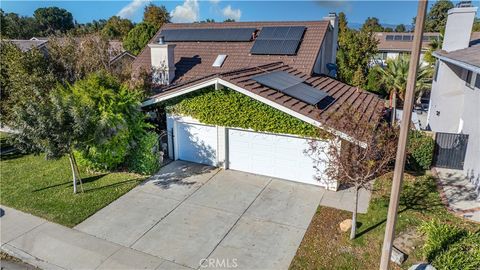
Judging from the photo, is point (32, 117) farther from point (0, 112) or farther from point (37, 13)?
point (37, 13)

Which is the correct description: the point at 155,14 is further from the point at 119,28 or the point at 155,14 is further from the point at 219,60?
the point at 219,60

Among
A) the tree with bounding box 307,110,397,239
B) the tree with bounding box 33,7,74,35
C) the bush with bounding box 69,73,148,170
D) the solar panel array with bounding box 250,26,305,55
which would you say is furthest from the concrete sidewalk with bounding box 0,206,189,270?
the tree with bounding box 33,7,74,35

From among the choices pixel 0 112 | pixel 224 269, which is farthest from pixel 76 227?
pixel 0 112

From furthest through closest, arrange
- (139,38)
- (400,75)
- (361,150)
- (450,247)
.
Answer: (139,38) < (400,75) < (361,150) < (450,247)

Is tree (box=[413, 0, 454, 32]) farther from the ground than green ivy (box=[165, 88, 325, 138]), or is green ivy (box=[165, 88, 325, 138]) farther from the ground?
tree (box=[413, 0, 454, 32])

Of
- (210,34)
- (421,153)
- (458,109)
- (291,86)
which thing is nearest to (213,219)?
(291,86)

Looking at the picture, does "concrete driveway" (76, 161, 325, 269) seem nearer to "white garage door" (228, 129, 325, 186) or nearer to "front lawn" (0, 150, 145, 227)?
"white garage door" (228, 129, 325, 186)

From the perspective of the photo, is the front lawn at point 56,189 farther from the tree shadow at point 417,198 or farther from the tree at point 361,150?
the tree shadow at point 417,198

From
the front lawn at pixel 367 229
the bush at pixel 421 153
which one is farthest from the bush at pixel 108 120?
the bush at pixel 421 153
